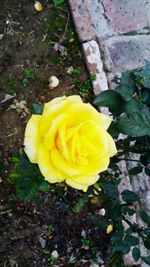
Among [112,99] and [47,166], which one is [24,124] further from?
[47,166]

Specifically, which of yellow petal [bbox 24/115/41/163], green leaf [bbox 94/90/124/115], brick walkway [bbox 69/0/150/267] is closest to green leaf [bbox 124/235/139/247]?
green leaf [bbox 94/90/124/115]

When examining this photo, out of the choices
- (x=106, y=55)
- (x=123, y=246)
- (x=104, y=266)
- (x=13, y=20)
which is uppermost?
(x=13, y=20)

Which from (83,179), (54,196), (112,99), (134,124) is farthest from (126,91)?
(54,196)

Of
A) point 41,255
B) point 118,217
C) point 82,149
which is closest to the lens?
point 82,149

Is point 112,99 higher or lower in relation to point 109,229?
higher

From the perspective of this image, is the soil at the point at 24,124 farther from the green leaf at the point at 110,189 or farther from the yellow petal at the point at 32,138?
the yellow petal at the point at 32,138

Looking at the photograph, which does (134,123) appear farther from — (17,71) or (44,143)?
(17,71)

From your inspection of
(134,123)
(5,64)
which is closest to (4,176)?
(5,64)

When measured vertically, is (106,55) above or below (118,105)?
below
